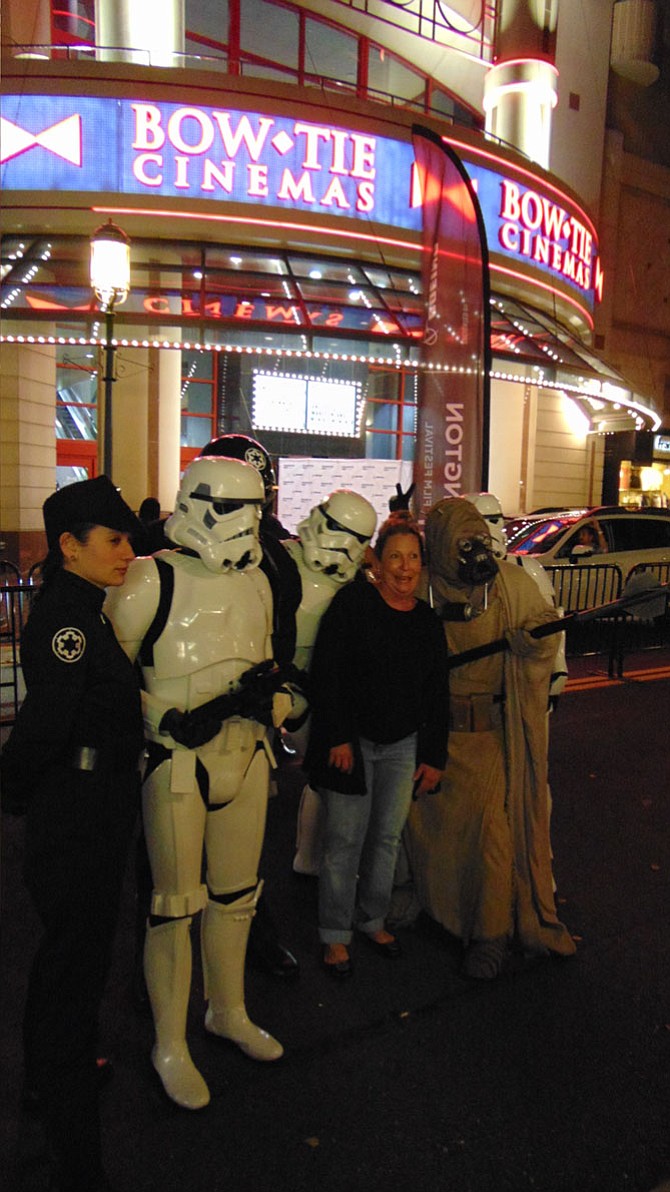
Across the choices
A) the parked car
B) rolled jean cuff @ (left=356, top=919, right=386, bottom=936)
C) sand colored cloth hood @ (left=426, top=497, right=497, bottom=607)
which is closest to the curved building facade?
the parked car

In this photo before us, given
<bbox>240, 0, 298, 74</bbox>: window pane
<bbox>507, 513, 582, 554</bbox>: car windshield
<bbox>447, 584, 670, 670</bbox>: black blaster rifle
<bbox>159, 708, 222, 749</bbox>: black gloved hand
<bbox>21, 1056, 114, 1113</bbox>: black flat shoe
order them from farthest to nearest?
<bbox>240, 0, 298, 74</bbox>: window pane, <bbox>507, 513, 582, 554</bbox>: car windshield, <bbox>447, 584, 670, 670</bbox>: black blaster rifle, <bbox>159, 708, 222, 749</bbox>: black gloved hand, <bbox>21, 1056, 114, 1113</bbox>: black flat shoe

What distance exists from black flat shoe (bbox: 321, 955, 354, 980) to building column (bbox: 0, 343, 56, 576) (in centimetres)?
1080

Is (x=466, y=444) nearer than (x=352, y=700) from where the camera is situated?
No

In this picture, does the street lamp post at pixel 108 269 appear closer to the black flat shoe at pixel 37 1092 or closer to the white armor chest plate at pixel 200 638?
the white armor chest plate at pixel 200 638

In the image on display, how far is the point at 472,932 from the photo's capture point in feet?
11.7

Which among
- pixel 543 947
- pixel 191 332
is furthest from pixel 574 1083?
pixel 191 332

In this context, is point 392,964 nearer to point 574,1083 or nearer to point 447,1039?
point 447,1039

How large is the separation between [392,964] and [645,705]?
5.35 m

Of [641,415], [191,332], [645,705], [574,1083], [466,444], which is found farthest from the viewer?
[641,415]

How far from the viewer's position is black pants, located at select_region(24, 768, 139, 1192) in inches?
86.8

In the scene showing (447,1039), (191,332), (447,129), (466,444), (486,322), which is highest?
(447,129)

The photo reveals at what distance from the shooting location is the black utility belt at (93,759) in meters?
2.23

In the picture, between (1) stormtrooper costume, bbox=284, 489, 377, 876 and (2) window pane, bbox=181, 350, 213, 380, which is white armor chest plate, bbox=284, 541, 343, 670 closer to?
(1) stormtrooper costume, bbox=284, 489, 377, 876

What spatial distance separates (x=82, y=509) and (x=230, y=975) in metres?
1.74
